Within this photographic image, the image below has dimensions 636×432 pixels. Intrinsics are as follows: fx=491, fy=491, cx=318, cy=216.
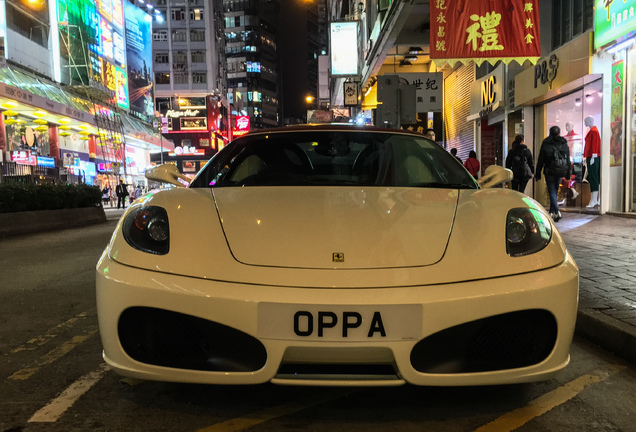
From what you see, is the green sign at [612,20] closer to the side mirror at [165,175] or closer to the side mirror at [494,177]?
the side mirror at [494,177]

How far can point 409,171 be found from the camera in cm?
314

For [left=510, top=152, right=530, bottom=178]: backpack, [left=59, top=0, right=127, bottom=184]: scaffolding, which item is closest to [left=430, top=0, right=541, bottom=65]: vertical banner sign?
[left=510, top=152, right=530, bottom=178]: backpack

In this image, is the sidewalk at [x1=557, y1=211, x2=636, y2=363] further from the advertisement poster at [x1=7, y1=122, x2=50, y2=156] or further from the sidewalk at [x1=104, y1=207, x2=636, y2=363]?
the advertisement poster at [x1=7, y1=122, x2=50, y2=156]

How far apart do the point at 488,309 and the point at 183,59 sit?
76.7 m

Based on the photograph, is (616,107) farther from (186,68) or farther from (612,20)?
(186,68)

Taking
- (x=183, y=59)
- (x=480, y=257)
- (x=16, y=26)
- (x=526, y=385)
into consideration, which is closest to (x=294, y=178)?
(x=480, y=257)

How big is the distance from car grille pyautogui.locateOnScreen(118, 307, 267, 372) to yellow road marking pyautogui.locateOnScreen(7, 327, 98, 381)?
103 centimetres

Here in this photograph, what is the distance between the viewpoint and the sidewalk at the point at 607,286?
288 cm

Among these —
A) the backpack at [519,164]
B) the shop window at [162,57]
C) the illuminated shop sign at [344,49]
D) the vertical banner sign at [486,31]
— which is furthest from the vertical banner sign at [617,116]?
the shop window at [162,57]

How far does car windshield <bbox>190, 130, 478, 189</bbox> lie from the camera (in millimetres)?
3098

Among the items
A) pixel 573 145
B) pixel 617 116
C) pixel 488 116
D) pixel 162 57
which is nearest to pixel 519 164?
pixel 617 116

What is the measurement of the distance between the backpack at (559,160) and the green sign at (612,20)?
7.18 feet

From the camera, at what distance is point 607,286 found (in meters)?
3.90

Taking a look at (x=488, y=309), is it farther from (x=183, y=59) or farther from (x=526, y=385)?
(x=183, y=59)
